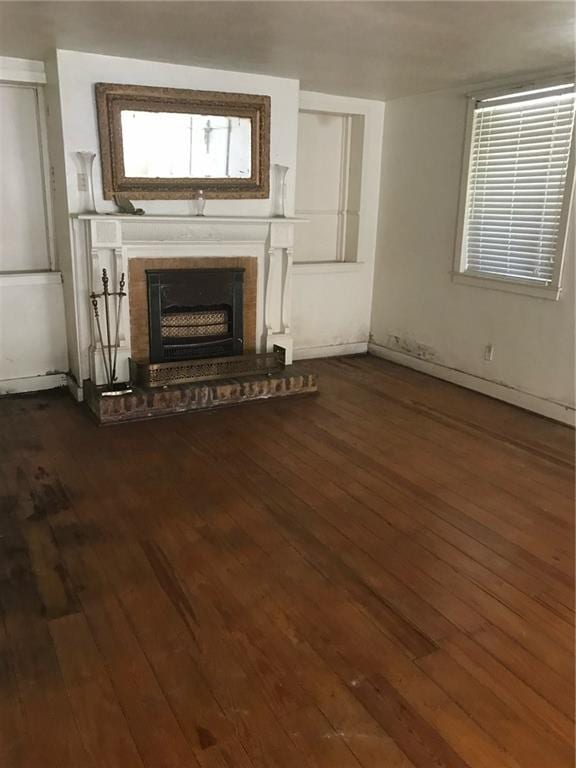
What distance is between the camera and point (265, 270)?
4.84m

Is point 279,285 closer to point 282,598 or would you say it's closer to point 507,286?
point 507,286

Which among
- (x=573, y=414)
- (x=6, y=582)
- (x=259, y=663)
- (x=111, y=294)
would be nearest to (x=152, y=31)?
(x=111, y=294)

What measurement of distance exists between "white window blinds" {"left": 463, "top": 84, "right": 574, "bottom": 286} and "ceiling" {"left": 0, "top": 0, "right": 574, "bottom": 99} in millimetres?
251

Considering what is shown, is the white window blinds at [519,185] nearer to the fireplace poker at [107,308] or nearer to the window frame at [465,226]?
the window frame at [465,226]

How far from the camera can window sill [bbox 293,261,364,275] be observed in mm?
5527

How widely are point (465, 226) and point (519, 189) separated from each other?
21.3 inches

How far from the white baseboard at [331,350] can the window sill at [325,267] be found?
705 millimetres

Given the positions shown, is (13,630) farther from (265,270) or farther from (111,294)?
(265,270)

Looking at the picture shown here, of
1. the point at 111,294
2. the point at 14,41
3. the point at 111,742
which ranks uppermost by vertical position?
the point at 14,41

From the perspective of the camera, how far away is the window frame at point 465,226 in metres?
4.02

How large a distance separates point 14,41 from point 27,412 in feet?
7.48

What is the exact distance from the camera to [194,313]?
4.61 metres

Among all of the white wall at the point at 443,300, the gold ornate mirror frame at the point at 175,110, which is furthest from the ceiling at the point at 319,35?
the white wall at the point at 443,300

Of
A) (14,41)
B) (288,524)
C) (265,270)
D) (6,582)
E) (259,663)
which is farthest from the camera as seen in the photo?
(265,270)
